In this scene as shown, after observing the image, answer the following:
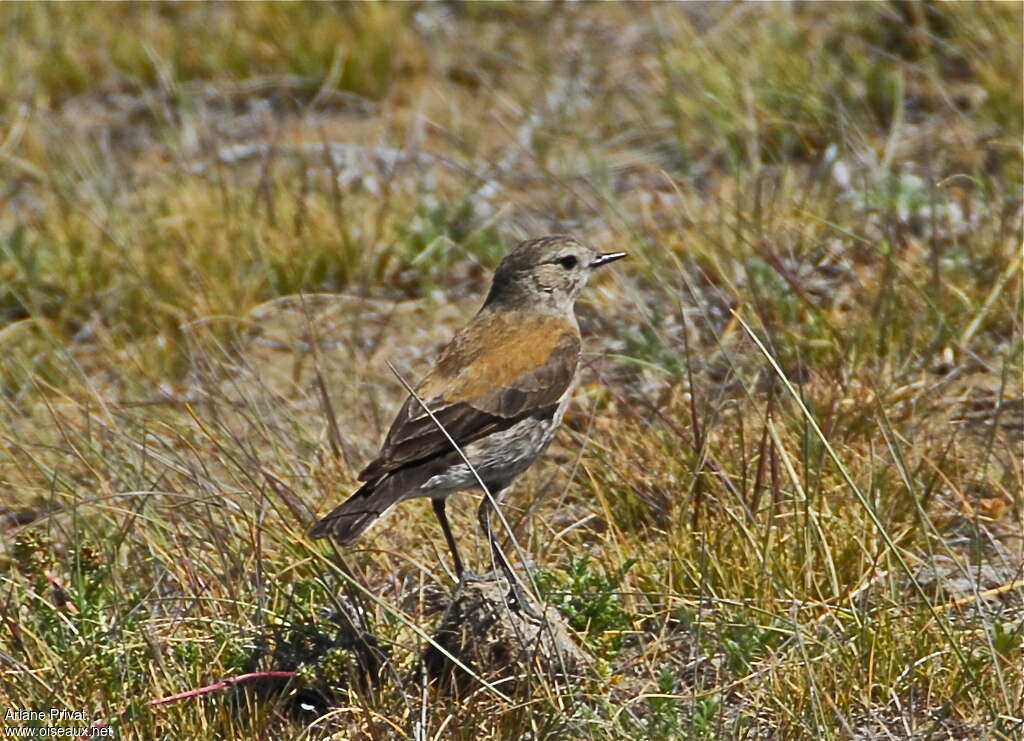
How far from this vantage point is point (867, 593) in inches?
177

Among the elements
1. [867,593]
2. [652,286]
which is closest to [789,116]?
[652,286]

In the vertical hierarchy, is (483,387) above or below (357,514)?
below

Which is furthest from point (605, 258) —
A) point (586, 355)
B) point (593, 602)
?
point (593, 602)

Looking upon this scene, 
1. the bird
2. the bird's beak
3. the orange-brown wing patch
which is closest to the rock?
the bird

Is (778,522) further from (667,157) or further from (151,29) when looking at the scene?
(151,29)

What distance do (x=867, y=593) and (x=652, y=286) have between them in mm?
2733

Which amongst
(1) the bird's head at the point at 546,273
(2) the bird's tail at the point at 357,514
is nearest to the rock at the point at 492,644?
(2) the bird's tail at the point at 357,514

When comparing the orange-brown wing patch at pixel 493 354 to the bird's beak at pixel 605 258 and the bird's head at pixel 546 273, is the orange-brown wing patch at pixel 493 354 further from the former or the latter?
the bird's beak at pixel 605 258

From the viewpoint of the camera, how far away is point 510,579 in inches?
197

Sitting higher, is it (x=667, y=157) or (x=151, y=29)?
(x=151, y=29)

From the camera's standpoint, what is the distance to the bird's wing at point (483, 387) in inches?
201

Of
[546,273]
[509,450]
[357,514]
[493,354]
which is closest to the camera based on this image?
[357,514]

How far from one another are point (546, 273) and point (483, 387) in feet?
2.81

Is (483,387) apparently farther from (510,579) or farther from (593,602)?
(593,602)
